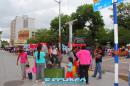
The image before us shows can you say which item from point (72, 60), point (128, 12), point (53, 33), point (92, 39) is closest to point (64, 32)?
point (53, 33)

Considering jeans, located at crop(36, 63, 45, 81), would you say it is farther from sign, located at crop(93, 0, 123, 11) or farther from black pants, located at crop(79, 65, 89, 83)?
sign, located at crop(93, 0, 123, 11)

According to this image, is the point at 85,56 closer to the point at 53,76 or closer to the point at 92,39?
the point at 53,76

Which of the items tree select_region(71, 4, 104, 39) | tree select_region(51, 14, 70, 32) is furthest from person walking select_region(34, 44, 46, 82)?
tree select_region(51, 14, 70, 32)

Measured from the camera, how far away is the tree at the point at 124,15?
88062 mm

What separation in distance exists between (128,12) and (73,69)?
73.2 metres

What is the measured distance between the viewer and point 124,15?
88750 millimetres

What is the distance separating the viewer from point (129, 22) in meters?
87.4

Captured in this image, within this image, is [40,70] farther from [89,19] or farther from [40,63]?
[89,19]

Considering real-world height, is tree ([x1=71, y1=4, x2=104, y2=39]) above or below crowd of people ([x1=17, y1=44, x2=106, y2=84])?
above

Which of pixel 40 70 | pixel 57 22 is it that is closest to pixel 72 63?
pixel 40 70

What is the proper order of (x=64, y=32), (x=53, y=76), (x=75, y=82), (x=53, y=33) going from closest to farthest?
(x=75, y=82)
(x=53, y=76)
(x=64, y=32)
(x=53, y=33)

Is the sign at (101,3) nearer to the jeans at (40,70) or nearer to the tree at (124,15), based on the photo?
the jeans at (40,70)

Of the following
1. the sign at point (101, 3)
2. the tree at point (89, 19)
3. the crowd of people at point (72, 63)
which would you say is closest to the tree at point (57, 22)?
the tree at point (89, 19)

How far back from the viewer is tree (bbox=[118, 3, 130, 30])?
88.1 meters
